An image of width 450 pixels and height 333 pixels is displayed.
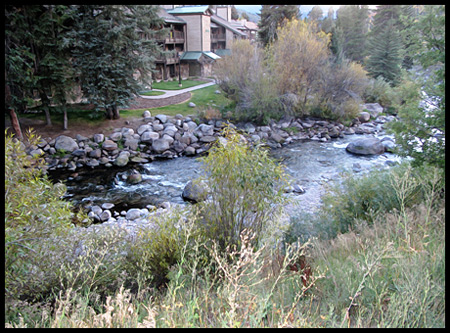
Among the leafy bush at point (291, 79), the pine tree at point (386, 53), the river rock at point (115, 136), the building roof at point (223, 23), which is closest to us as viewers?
the river rock at point (115, 136)

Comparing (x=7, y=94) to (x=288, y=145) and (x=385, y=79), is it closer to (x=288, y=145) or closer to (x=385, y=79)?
(x=288, y=145)

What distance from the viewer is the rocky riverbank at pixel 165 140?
1464 cm

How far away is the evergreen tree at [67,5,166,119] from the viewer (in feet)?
49.9

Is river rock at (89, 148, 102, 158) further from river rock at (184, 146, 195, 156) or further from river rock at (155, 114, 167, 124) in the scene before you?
river rock at (155, 114, 167, 124)

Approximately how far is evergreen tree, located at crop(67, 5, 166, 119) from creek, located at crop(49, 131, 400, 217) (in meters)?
4.29

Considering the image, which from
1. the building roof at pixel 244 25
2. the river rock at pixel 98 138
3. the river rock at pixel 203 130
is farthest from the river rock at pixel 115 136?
the building roof at pixel 244 25

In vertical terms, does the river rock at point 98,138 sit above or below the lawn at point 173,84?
below

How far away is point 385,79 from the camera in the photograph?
81.4ft

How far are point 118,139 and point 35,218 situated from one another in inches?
488

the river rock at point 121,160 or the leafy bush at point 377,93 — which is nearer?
the river rock at point 121,160

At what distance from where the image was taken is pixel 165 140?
16359 millimetres


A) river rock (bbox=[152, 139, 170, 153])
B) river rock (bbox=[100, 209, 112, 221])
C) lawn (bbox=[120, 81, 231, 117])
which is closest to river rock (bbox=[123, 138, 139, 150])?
river rock (bbox=[152, 139, 170, 153])

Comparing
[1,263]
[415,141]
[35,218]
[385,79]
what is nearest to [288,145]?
[415,141]

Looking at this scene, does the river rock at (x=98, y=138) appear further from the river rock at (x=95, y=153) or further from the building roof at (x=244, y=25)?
the building roof at (x=244, y=25)
